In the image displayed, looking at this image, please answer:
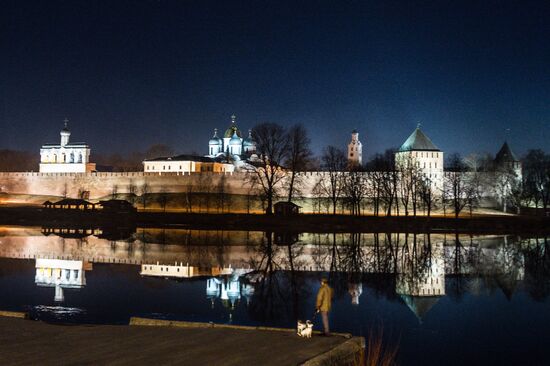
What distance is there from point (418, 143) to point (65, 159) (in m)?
50.8

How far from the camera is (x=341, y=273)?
Answer: 19.3m

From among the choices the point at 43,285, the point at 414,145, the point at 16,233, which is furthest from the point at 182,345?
the point at 414,145

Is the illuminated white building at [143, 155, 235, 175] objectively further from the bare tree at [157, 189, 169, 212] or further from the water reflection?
the water reflection

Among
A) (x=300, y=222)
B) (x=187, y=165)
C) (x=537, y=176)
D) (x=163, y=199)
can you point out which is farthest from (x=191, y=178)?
(x=537, y=176)

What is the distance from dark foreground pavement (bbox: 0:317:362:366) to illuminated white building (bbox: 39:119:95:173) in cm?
8488

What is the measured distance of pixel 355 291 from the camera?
52.4ft

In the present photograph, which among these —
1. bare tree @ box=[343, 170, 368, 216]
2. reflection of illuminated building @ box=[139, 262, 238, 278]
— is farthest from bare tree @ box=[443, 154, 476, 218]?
reflection of illuminated building @ box=[139, 262, 238, 278]

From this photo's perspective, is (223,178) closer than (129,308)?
No

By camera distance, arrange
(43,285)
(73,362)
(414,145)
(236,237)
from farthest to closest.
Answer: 1. (414,145)
2. (236,237)
3. (43,285)
4. (73,362)

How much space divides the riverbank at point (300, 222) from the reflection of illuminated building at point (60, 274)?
20.5 meters

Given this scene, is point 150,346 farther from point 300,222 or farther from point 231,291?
point 300,222

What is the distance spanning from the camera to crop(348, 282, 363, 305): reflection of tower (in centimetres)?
1467

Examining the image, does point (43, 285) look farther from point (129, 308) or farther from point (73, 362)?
point (73, 362)

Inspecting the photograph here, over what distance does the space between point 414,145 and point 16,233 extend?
5266 centimetres
